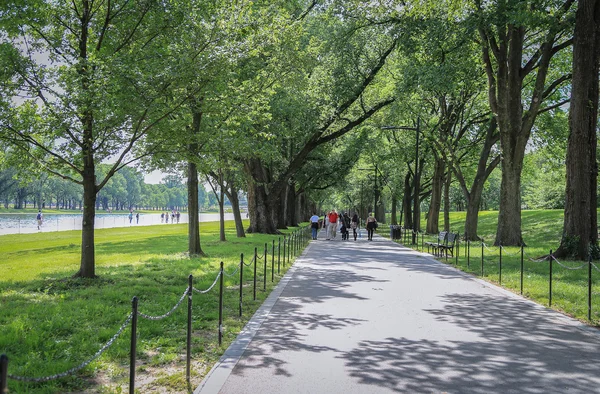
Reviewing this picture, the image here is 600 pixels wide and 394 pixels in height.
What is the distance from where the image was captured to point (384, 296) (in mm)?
10805

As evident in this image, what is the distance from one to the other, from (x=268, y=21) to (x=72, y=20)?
8.32 metres

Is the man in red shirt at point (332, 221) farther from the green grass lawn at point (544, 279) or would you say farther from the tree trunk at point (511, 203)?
the tree trunk at point (511, 203)

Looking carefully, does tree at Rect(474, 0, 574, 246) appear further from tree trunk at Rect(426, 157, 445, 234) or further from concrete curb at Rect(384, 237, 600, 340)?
tree trunk at Rect(426, 157, 445, 234)

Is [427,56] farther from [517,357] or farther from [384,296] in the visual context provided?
[517,357]

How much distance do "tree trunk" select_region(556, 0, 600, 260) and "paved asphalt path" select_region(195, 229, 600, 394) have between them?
559 cm

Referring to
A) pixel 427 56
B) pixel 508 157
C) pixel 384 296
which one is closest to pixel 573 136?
pixel 508 157

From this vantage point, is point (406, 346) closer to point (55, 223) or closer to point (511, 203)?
point (511, 203)

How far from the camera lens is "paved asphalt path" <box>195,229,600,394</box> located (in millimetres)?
5277

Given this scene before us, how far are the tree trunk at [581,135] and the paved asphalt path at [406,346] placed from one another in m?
5.59

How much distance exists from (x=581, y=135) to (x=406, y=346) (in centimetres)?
1160

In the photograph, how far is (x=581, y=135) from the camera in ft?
50.2

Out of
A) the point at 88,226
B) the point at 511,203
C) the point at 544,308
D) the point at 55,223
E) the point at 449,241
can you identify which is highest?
the point at 511,203

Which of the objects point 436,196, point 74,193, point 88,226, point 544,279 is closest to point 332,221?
point 436,196


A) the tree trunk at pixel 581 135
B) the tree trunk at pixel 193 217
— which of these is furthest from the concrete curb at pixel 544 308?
the tree trunk at pixel 193 217
